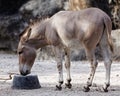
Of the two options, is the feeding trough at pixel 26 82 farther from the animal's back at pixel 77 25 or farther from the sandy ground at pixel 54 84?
the animal's back at pixel 77 25

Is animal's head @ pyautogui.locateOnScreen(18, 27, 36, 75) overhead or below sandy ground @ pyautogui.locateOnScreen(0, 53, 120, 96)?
overhead

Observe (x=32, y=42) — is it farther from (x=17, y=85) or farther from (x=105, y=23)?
(x=105, y=23)

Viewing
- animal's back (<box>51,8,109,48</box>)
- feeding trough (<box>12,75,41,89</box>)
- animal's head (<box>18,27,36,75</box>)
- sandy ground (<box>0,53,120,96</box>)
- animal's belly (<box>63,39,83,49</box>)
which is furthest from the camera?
animal's head (<box>18,27,36,75</box>)

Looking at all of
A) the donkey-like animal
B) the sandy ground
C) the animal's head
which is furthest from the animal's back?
the sandy ground

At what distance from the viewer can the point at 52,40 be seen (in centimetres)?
764

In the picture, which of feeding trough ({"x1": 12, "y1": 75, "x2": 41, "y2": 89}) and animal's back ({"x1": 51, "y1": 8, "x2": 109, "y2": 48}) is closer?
animal's back ({"x1": 51, "y1": 8, "x2": 109, "y2": 48})

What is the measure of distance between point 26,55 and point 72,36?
1039 mm

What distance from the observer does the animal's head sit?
25.8 feet

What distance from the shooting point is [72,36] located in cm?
739

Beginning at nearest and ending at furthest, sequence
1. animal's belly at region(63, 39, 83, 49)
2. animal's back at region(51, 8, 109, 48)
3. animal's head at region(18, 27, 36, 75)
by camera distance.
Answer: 1. animal's back at region(51, 8, 109, 48)
2. animal's belly at region(63, 39, 83, 49)
3. animal's head at region(18, 27, 36, 75)

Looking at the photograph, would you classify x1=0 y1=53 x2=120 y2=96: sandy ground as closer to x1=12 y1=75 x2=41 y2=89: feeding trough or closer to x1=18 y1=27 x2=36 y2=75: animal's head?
x1=12 y1=75 x2=41 y2=89: feeding trough

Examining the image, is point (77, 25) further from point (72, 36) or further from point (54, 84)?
point (54, 84)

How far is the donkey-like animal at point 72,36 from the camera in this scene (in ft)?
23.6

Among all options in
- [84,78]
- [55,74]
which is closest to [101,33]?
[84,78]
